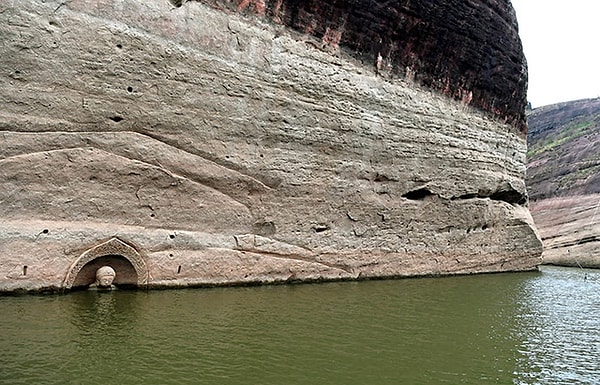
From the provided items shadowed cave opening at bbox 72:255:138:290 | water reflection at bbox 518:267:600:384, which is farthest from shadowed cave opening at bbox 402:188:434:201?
shadowed cave opening at bbox 72:255:138:290

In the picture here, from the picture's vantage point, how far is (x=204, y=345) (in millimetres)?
4984

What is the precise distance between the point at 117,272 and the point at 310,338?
3987mm

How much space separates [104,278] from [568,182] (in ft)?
87.0

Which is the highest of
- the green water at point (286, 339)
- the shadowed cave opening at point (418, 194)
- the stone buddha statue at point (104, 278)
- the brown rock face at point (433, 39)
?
the brown rock face at point (433, 39)

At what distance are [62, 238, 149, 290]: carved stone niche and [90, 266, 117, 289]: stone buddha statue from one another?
75mm

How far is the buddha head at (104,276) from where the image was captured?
25.6 ft

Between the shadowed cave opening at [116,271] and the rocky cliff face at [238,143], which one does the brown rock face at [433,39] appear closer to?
the rocky cliff face at [238,143]

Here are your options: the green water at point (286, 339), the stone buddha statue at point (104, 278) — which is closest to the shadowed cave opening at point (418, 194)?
the green water at point (286, 339)

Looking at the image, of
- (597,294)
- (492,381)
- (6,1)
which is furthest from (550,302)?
(6,1)

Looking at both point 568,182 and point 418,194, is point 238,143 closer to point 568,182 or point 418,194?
point 418,194

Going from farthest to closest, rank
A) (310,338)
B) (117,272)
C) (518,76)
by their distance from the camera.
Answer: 1. (518,76)
2. (117,272)
3. (310,338)

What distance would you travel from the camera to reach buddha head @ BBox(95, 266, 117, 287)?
7789 mm

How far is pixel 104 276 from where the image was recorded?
7805mm

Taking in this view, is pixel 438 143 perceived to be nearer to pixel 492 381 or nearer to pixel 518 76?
pixel 518 76
